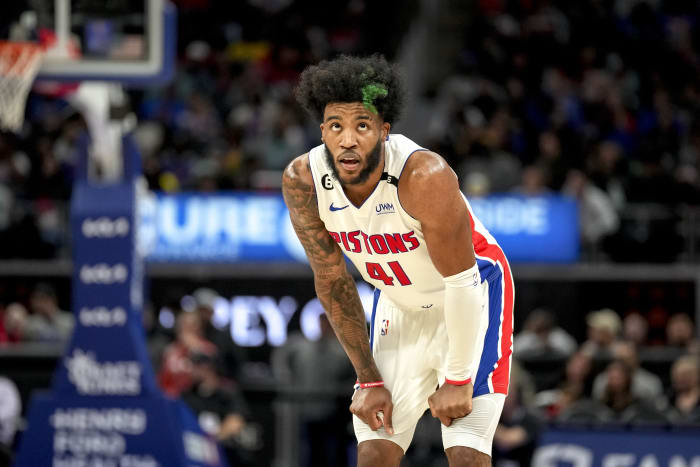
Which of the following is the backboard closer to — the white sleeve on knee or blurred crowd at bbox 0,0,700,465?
blurred crowd at bbox 0,0,700,465

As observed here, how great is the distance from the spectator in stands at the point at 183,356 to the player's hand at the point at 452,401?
6056 mm

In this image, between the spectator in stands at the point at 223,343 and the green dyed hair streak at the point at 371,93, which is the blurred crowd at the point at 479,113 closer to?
the spectator in stands at the point at 223,343

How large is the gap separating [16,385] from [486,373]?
7.00 meters

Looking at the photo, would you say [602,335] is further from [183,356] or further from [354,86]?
[354,86]

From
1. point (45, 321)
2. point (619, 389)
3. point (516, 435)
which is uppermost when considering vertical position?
point (45, 321)

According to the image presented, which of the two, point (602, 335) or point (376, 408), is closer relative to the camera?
point (376, 408)

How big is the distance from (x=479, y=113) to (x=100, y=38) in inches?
352

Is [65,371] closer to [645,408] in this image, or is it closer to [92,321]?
[92,321]

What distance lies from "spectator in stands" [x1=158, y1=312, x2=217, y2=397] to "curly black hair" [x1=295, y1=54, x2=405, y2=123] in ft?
20.4

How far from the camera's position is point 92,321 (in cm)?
909

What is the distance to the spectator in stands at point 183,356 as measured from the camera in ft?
34.5

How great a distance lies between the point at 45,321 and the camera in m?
12.5

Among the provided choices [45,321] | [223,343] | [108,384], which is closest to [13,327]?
[45,321]

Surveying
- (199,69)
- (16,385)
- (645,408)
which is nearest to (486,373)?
(645,408)
